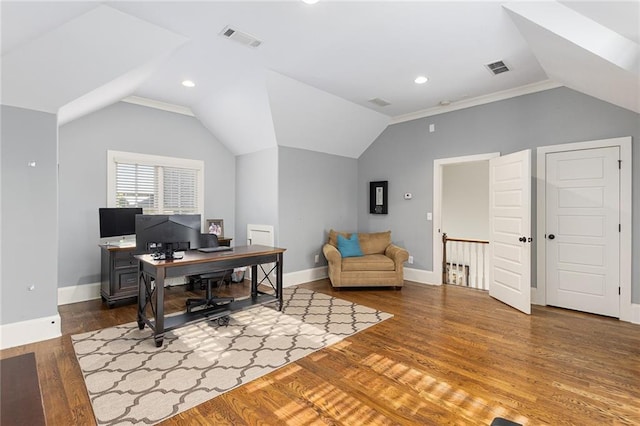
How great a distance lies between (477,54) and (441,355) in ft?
10.1

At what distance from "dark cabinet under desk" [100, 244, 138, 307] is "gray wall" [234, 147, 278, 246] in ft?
6.46

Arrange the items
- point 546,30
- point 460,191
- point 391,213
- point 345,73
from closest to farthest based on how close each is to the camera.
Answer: point 546,30, point 345,73, point 391,213, point 460,191

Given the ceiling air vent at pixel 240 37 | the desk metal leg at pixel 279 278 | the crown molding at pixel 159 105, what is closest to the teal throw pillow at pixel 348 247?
the desk metal leg at pixel 279 278

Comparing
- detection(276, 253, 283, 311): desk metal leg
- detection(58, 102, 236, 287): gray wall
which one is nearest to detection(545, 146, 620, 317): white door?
detection(276, 253, 283, 311): desk metal leg

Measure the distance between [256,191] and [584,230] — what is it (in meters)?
4.71

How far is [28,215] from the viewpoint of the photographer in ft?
9.84

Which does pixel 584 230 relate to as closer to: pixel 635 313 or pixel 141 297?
pixel 635 313

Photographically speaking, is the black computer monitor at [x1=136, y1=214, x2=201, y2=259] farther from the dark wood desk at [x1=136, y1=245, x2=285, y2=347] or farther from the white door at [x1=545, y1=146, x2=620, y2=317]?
the white door at [x1=545, y1=146, x2=620, y2=317]

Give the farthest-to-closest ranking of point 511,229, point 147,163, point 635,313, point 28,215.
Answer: point 147,163 < point 511,229 < point 635,313 < point 28,215

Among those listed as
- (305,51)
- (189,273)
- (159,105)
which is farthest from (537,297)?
(159,105)

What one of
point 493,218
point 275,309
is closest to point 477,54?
point 493,218

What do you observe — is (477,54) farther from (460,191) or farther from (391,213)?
(460,191)

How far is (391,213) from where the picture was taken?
589 cm

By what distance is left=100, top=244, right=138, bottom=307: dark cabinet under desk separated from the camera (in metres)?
3.97
